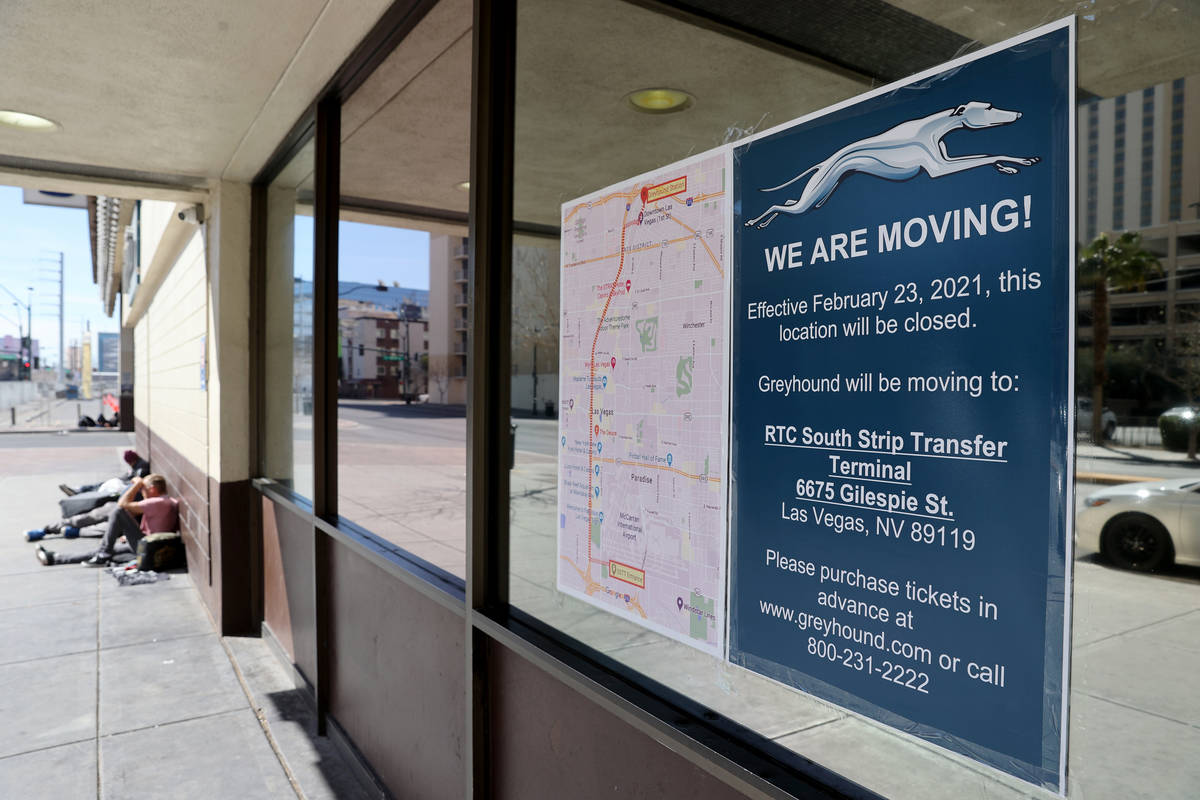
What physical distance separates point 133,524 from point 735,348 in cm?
810

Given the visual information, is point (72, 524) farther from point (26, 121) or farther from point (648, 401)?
point (648, 401)

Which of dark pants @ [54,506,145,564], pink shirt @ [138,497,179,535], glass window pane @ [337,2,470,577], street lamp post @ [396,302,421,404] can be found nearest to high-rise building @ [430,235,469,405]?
glass window pane @ [337,2,470,577]

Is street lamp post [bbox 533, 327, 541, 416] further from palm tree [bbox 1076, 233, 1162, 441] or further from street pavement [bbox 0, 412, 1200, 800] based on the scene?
palm tree [bbox 1076, 233, 1162, 441]

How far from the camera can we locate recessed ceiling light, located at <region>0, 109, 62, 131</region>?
4.13 meters

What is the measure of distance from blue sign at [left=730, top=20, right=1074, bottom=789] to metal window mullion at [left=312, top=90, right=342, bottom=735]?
288cm

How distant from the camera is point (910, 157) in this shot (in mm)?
1196

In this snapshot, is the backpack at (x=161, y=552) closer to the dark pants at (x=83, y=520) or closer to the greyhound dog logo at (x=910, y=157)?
the dark pants at (x=83, y=520)

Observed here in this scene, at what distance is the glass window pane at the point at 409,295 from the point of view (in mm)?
2965

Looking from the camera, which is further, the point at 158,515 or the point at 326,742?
the point at 158,515

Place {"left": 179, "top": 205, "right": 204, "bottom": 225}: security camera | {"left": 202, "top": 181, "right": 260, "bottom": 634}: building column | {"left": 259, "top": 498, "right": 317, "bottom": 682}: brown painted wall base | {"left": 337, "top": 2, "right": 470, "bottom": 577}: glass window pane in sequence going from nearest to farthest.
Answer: {"left": 337, "top": 2, "right": 470, "bottom": 577}: glass window pane < {"left": 259, "top": 498, "right": 317, "bottom": 682}: brown painted wall base < {"left": 202, "top": 181, "right": 260, "bottom": 634}: building column < {"left": 179, "top": 205, "right": 204, "bottom": 225}: security camera

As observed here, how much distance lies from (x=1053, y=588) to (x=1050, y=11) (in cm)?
75

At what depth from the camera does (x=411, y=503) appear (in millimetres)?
3900

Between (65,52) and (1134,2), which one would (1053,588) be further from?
(65,52)

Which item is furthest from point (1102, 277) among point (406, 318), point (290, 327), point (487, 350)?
point (290, 327)
